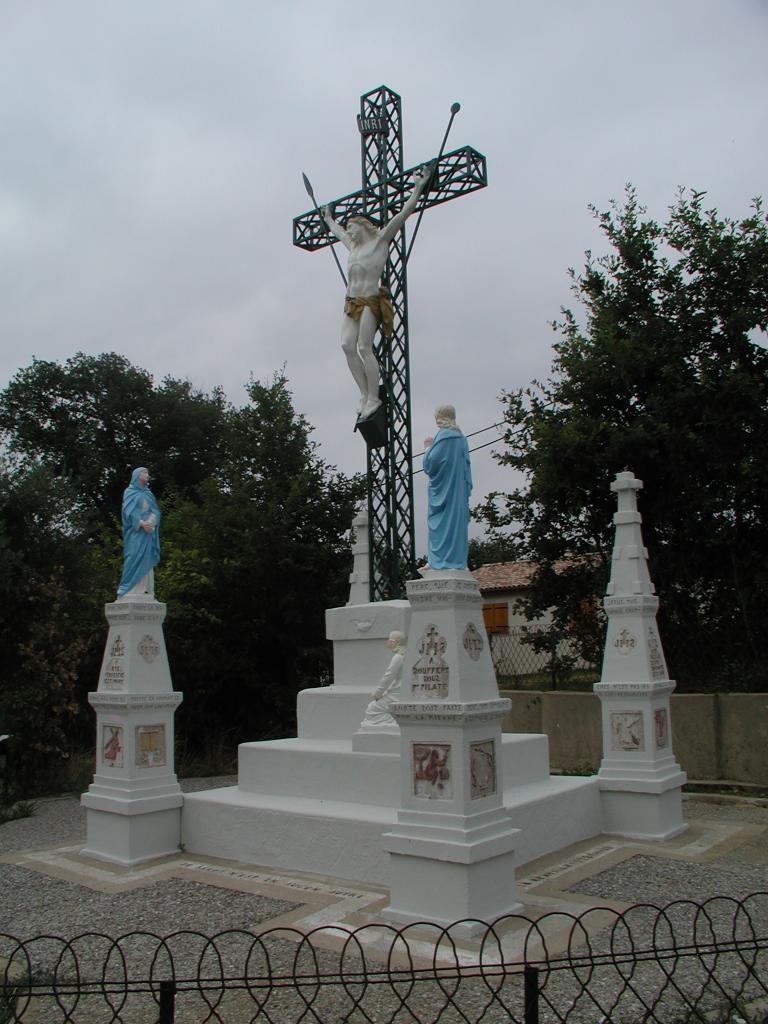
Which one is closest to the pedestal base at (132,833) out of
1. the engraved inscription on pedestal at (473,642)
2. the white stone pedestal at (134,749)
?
the white stone pedestal at (134,749)

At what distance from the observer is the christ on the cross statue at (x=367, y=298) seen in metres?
9.80

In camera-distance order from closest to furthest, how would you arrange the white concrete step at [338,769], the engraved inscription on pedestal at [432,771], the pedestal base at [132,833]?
the engraved inscription on pedestal at [432,771], the white concrete step at [338,769], the pedestal base at [132,833]

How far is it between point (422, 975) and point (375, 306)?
6917mm

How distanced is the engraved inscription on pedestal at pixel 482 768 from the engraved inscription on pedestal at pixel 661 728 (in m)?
3.34

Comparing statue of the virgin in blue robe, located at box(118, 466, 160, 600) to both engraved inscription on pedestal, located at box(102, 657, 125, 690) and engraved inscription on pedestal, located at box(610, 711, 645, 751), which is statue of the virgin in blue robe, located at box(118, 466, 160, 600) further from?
engraved inscription on pedestal, located at box(610, 711, 645, 751)

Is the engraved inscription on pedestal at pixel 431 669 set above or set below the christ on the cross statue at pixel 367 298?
below

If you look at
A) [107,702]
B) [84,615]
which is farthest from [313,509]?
[107,702]

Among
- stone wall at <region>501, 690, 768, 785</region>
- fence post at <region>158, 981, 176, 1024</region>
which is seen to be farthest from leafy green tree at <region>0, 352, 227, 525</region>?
fence post at <region>158, 981, 176, 1024</region>

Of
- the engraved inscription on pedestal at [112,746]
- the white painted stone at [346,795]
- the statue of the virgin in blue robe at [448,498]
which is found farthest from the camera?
the engraved inscription on pedestal at [112,746]

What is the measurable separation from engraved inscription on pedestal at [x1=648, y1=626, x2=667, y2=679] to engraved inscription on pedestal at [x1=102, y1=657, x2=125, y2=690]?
5.29 meters

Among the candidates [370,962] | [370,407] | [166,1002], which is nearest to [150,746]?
[370,962]

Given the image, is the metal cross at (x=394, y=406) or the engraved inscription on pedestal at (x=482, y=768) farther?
the metal cross at (x=394, y=406)

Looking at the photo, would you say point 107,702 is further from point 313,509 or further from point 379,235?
point 313,509

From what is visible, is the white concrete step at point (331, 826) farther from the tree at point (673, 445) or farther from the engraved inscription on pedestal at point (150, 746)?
the tree at point (673, 445)
